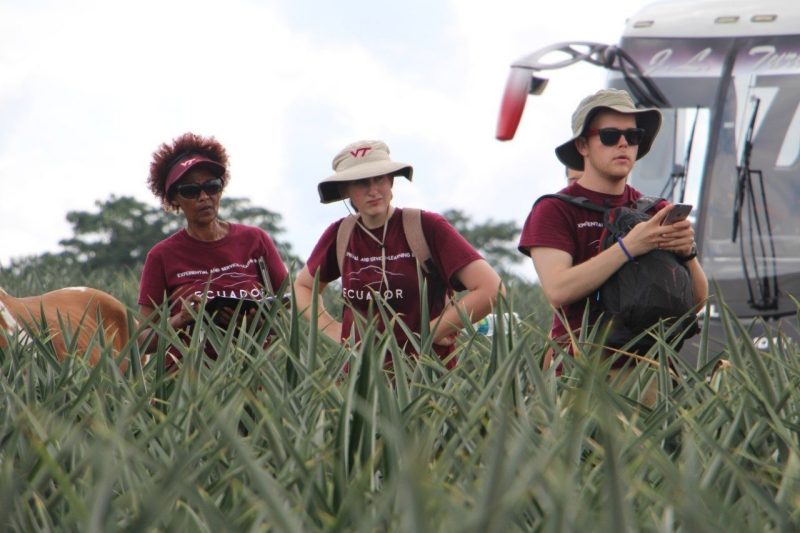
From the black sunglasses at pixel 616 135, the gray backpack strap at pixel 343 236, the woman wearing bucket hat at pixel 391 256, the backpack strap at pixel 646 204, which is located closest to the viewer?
the backpack strap at pixel 646 204

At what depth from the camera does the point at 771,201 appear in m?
11.3

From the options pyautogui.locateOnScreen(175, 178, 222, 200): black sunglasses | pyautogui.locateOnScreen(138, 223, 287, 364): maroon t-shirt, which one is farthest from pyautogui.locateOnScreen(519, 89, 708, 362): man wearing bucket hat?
pyautogui.locateOnScreen(175, 178, 222, 200): black sunglasses

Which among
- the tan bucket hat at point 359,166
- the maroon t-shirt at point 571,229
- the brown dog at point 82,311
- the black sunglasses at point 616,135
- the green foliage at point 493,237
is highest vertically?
the black sunglasses at point 616,135

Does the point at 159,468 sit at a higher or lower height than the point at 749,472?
higher

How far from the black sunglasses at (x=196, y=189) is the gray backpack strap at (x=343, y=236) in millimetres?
646

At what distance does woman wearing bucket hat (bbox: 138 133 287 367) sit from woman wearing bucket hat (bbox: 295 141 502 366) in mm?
360

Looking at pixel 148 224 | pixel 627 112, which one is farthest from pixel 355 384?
pixel 148 224

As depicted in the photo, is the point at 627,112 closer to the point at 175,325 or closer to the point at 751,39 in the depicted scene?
the point at 175,325

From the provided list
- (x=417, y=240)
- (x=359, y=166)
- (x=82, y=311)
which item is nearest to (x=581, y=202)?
(x=417, y=240)

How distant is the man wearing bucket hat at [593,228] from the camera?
417 cm

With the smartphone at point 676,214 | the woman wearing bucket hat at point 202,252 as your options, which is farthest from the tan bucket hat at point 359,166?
the smartphone at point 676,214

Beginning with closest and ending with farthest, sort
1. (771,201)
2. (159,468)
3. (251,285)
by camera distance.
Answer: (159,468) → (251,285) → (771,201)

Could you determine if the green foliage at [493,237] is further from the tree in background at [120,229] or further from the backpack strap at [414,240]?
the backpack strap at [414,240]

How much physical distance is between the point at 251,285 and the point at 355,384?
2.71 m
